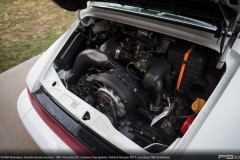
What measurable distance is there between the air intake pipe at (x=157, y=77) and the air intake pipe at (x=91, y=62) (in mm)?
224

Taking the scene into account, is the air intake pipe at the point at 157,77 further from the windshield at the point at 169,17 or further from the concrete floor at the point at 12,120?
the concrete floor at the point at 12,120

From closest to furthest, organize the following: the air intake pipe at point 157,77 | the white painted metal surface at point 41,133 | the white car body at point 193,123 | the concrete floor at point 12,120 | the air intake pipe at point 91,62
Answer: the white car body at point 193,123, the white painted metal surface at point 41,133, the air intake pipe at point 157,77, the air intake pipe at point 91,62, the concrete floor at point 12,120

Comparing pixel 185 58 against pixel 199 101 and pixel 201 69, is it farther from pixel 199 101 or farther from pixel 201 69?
pixel 199 101

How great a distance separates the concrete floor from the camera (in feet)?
5.34

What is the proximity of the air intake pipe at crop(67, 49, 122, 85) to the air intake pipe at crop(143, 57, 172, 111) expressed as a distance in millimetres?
224

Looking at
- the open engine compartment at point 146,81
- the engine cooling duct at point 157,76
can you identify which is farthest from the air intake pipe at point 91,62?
the engine cooling duct at point 157,76

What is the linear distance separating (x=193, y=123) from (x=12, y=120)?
1.77 meters

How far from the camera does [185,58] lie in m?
1.14

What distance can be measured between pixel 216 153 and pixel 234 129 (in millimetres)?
161

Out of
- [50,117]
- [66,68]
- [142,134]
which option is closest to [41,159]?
[50,117]

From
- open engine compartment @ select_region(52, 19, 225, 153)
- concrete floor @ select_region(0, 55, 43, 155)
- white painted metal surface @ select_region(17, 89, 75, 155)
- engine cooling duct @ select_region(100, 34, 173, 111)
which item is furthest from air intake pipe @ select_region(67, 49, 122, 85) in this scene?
concrete floor @ select_region(0, 55, 43, 155)

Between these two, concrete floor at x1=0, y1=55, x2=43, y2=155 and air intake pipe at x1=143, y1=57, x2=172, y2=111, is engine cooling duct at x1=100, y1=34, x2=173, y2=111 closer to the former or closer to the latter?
air intake pipe at x1=143, y1=57, x2=172, y2=111

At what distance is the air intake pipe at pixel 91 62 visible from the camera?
123 cm

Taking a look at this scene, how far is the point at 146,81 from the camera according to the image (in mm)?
1116
